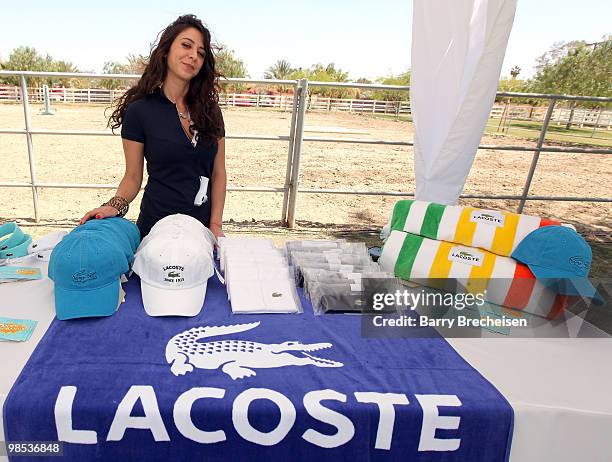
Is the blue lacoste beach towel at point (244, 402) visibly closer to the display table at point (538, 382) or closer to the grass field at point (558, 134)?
the display table at point (538, 382)

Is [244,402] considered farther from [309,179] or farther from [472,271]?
[309,179]

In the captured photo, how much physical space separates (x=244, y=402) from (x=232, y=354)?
15 cm

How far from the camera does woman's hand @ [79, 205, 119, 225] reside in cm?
126

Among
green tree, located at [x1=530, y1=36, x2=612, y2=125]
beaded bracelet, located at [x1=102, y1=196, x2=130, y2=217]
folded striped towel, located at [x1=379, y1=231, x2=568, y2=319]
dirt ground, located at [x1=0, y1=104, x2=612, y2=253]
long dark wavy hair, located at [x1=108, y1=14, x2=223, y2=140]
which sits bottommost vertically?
dirt ground, located at [x1=0, y1=104, x2=612, y2=253]

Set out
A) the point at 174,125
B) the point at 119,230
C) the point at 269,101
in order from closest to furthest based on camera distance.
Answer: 1. the point at 119,230
2. the point at 174,125
3. the point at 269,101

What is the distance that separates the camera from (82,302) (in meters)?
1.03

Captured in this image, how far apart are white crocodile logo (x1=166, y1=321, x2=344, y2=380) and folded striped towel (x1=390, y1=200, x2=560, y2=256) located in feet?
2.02

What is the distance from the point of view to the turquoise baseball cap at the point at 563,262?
1210mm

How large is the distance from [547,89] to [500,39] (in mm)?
34512

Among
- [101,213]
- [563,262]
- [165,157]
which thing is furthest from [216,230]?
[563,262]

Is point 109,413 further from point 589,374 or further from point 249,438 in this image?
point 589,374

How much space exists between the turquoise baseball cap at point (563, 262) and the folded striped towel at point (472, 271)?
3 centimetres

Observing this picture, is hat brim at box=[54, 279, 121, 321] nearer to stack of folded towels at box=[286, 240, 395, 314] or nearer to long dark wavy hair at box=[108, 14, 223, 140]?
stack of folded towels at box=[286, 240, 395, 314]
